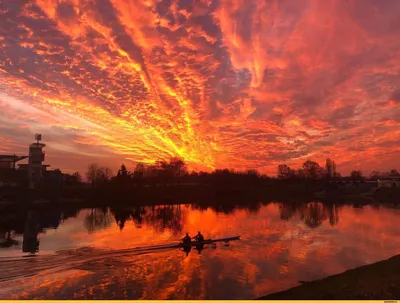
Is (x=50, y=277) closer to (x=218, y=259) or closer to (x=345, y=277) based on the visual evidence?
(x=218, y=259)

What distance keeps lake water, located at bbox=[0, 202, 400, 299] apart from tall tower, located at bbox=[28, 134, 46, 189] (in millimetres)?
79467

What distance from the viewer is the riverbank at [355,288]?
778 inches

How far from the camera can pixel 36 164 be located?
139875 mm

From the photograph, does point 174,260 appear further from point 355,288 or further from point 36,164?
point 36,164

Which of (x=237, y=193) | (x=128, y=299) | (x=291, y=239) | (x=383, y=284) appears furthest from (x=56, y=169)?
(x=383, y=284)

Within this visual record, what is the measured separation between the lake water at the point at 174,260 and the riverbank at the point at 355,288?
250 centimetres

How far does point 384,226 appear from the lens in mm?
61688

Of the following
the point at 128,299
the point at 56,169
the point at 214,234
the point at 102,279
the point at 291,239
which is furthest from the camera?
the point at 56,169

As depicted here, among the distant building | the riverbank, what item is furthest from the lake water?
the distant building

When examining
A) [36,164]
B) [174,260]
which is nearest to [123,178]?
[36,164]

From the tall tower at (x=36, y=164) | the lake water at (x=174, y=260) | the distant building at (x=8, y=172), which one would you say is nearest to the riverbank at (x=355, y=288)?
the lake water at (x=174, y=260)

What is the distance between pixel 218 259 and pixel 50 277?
16.5m

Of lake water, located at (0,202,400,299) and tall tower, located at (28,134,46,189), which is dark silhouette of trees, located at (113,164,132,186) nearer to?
tall tower, located at (28,134,46,189)

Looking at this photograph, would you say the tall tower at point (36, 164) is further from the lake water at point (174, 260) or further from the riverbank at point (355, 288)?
the riverbank at point (355, 288)
